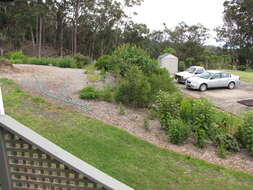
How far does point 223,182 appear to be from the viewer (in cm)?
384

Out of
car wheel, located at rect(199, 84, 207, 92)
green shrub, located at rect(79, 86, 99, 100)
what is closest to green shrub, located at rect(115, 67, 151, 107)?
green shrub, located at rect(79, 86, 99, 100)

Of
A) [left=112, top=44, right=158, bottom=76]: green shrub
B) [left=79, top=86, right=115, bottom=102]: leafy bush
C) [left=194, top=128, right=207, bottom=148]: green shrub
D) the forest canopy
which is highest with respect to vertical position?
the forest canopy

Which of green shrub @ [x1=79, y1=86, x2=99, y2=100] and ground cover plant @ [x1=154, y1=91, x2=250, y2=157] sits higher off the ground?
green shrub @ [x1=79, y1=86, x2=99, y2=100]

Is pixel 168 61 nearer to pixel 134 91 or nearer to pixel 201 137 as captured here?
pixel 134 91

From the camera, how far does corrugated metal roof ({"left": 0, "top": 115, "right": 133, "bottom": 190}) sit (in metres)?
1.54

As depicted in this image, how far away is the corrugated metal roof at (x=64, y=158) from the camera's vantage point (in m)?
1.54

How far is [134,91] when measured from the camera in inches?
276

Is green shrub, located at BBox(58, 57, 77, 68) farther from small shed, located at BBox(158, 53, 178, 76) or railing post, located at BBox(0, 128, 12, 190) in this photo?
railing post, located at BBox(0, 128, 12, 190)

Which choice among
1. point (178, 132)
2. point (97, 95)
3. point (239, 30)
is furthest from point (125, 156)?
point (239, 30)

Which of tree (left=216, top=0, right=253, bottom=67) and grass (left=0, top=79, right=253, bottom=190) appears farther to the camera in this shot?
tree (left=216, top=0, right=253, bottom=67)

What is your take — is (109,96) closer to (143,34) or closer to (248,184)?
(248,184)

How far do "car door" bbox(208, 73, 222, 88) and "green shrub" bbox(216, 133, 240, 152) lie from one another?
850 cm

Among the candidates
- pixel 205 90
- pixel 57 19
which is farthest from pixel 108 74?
pixel 57 19

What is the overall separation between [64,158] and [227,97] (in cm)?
1176
